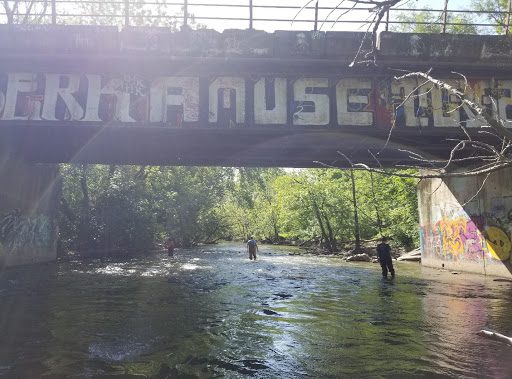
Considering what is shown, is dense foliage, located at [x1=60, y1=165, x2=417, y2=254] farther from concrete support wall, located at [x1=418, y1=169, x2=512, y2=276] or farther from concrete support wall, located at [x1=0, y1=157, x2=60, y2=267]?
concrete support wall, located at [x1=0, y1=157, x2=60, y2=267]

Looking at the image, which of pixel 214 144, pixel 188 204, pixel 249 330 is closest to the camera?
pixel 249 330

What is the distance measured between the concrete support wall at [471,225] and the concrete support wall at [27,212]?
1632 centimetres

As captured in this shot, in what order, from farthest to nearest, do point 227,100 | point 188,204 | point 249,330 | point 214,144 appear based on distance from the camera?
point 188,204, point 214,144, point 227,100, point 249,330

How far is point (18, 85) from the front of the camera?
41.4 feet

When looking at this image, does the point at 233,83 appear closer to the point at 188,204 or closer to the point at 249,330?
the point at 249,330

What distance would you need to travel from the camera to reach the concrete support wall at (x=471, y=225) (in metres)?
15.6

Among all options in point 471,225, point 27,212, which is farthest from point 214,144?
point 471,225

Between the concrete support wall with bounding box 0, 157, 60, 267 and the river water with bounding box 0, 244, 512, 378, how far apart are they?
169 inches

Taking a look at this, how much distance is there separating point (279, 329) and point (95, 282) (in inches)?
351

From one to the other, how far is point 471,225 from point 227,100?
11476 millimetres

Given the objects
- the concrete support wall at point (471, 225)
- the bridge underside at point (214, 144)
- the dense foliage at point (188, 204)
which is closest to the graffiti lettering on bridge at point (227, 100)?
the bridge underside at point (214, 144)

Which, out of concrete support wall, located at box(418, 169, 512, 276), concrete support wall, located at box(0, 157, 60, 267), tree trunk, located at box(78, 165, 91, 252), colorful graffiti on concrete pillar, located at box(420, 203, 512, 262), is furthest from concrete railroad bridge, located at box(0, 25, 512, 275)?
tree trunk, located at box(78, 165, 91, 252)

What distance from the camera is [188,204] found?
45406 mm

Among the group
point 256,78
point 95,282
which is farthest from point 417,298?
point 95,282
